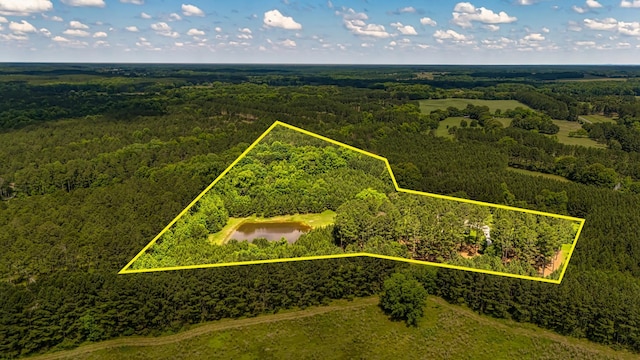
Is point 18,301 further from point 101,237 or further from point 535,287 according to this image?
point 535,287

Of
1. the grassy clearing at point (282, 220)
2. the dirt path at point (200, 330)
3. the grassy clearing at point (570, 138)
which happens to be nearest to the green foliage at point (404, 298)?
the dirt path at point (200, 330)

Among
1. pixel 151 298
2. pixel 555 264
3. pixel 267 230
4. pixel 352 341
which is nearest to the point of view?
pixel 267 230

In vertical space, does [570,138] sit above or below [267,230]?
below

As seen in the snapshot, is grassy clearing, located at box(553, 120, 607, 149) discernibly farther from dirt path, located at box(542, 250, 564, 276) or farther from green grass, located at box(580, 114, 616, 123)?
dirt path, located at box(542, 250, 564, 276)

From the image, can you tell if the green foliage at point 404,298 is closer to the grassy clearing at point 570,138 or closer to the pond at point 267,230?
the pond at point 267,230

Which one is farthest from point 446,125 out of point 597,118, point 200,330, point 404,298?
point 200,330

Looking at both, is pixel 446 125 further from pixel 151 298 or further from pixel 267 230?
pixel 267 230

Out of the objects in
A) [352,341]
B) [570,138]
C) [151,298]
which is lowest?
[352,341]
